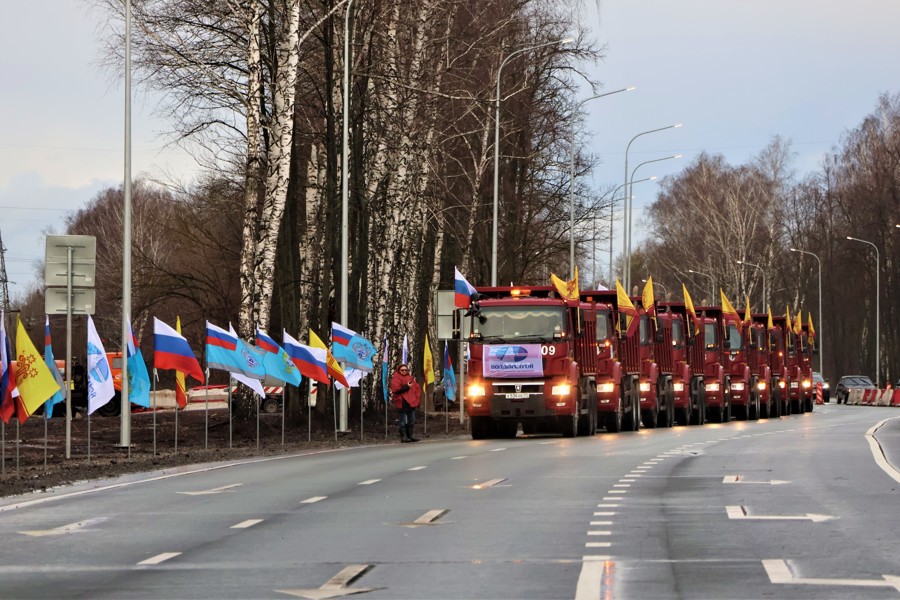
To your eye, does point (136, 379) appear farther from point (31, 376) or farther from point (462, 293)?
point (462, 293)

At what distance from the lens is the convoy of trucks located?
3578 cm

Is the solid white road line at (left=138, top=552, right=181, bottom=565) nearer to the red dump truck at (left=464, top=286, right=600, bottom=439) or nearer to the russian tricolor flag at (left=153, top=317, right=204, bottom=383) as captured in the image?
the russian tricolor flag at (left=153, top=317, right=204, bottom=383)

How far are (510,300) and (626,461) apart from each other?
11079mm

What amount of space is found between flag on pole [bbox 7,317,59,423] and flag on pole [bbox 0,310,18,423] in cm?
13

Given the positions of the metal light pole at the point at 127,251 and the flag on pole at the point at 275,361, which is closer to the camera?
the metal light pole at the point at 127,251

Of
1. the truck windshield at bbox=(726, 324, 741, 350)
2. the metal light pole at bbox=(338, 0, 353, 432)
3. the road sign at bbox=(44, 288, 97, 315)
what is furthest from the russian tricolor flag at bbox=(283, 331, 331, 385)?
the truck windshield at bbox=(726, 324, 741, 350)

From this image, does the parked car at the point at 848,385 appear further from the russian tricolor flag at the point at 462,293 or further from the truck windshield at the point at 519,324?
the truck windshield at the point at 519,324

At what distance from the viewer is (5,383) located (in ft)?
80.7

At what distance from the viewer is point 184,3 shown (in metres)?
38.1

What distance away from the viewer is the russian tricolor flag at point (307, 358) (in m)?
34.2

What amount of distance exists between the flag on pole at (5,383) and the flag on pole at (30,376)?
0.13 metres

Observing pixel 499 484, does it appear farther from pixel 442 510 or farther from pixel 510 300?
pixel 510 300

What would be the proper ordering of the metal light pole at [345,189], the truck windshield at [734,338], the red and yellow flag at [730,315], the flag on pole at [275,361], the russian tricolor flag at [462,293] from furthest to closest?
the truck windshield at [734,338]
the red and yellow flag at [730,315]
the russian tricolor flag at [462,293]
the metal light pole at [345,189]
the flag on pole at [275,361]

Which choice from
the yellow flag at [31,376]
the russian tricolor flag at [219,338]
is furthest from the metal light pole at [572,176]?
the yellow flag at [31,376]
